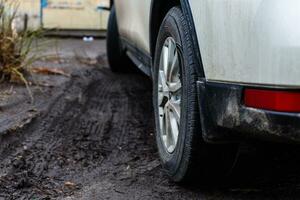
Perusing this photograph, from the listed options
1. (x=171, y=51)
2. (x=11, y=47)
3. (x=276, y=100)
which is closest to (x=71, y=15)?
(x=11, y=47)

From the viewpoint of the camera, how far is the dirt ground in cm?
343

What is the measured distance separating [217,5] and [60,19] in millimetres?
9888

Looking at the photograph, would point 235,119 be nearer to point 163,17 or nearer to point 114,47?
point 163,17

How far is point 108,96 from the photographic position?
20.0 ft

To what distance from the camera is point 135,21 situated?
4902 millimetres

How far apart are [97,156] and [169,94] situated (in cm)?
79

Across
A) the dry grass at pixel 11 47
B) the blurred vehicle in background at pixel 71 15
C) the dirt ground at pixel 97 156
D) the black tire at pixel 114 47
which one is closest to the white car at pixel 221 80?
the dirt ground at pixel 97 156

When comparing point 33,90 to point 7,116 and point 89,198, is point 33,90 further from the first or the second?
point 89,198

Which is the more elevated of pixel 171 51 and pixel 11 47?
pixel 171 51

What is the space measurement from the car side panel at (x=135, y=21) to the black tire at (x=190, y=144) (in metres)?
0.85

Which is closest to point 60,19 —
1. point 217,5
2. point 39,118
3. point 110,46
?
point 110,46

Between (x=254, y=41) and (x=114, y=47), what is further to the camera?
(x=114, y=47)

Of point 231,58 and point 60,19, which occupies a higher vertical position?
point 231,58

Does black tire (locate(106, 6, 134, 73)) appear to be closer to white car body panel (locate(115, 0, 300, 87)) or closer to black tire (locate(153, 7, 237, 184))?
black tire (locate(153, 7, 237, 184))
